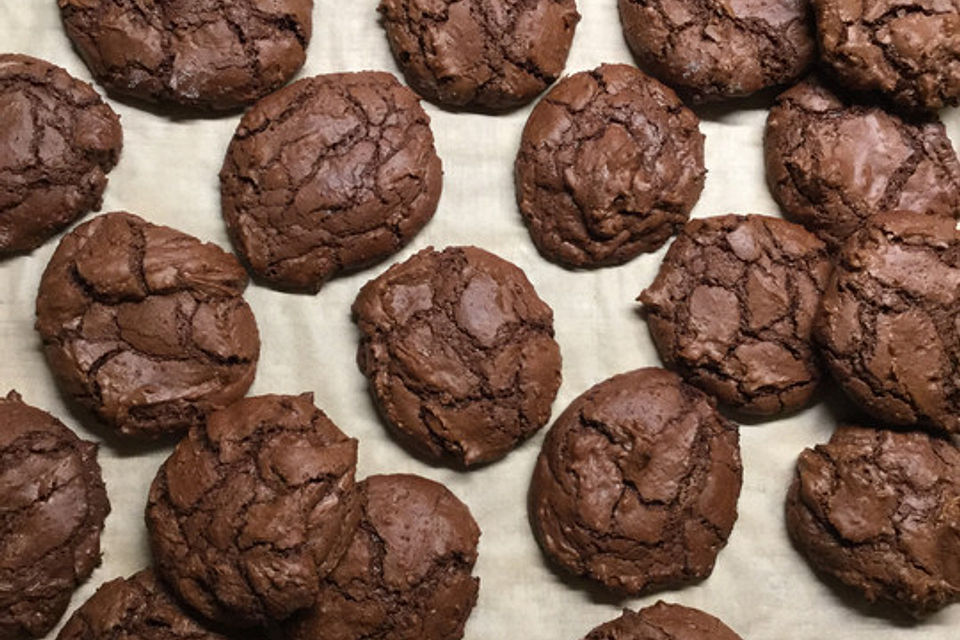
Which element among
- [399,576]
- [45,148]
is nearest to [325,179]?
[45,148]

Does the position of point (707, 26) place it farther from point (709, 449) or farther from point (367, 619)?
point (367, 619)

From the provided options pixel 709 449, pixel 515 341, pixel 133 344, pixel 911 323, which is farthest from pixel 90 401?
pixel 911 323

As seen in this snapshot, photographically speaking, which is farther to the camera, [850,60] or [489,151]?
[489,151]

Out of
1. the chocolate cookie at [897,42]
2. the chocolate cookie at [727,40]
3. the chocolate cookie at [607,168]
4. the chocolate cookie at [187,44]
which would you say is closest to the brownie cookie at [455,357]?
the chocolate cookie at [607,168]

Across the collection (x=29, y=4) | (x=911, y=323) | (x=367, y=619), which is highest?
(x=29, y=4)

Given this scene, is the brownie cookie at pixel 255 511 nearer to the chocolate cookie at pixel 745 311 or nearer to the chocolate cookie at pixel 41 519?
the chocolate cookie at pixel 41 519
